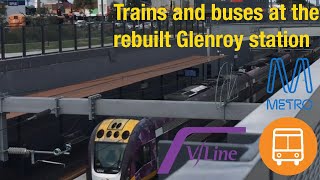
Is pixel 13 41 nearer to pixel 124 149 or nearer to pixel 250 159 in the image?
pixel 124 149

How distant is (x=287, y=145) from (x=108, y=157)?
15.3 metres

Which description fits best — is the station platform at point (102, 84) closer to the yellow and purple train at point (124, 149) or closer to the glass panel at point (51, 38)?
the yellow and purple train at point (124, 149)

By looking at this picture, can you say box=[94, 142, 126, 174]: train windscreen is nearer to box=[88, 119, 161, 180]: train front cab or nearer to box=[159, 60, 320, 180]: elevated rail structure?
box=[88, 119, 161, 180]: train front cab

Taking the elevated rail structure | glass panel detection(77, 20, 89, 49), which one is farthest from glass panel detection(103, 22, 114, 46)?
the elevated rail structure

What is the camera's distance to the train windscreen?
17688 millimetres

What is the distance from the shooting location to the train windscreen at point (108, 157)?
17.7 meters

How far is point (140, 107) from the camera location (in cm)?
1317

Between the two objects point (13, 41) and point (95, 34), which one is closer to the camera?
point (13, 41)

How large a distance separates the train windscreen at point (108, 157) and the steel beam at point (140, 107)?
396 centimetres

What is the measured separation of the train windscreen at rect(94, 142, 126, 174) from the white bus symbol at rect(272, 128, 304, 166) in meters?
14.7

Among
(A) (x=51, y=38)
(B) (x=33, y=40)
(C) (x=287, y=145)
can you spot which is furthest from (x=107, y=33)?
(C) (x=287, y=145)

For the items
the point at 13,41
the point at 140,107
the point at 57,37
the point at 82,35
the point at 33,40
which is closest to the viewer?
the point at 140,107

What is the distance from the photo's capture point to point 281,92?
15.6 feet

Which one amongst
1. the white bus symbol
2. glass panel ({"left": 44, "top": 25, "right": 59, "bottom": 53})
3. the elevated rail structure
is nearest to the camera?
the elevated rail structure
